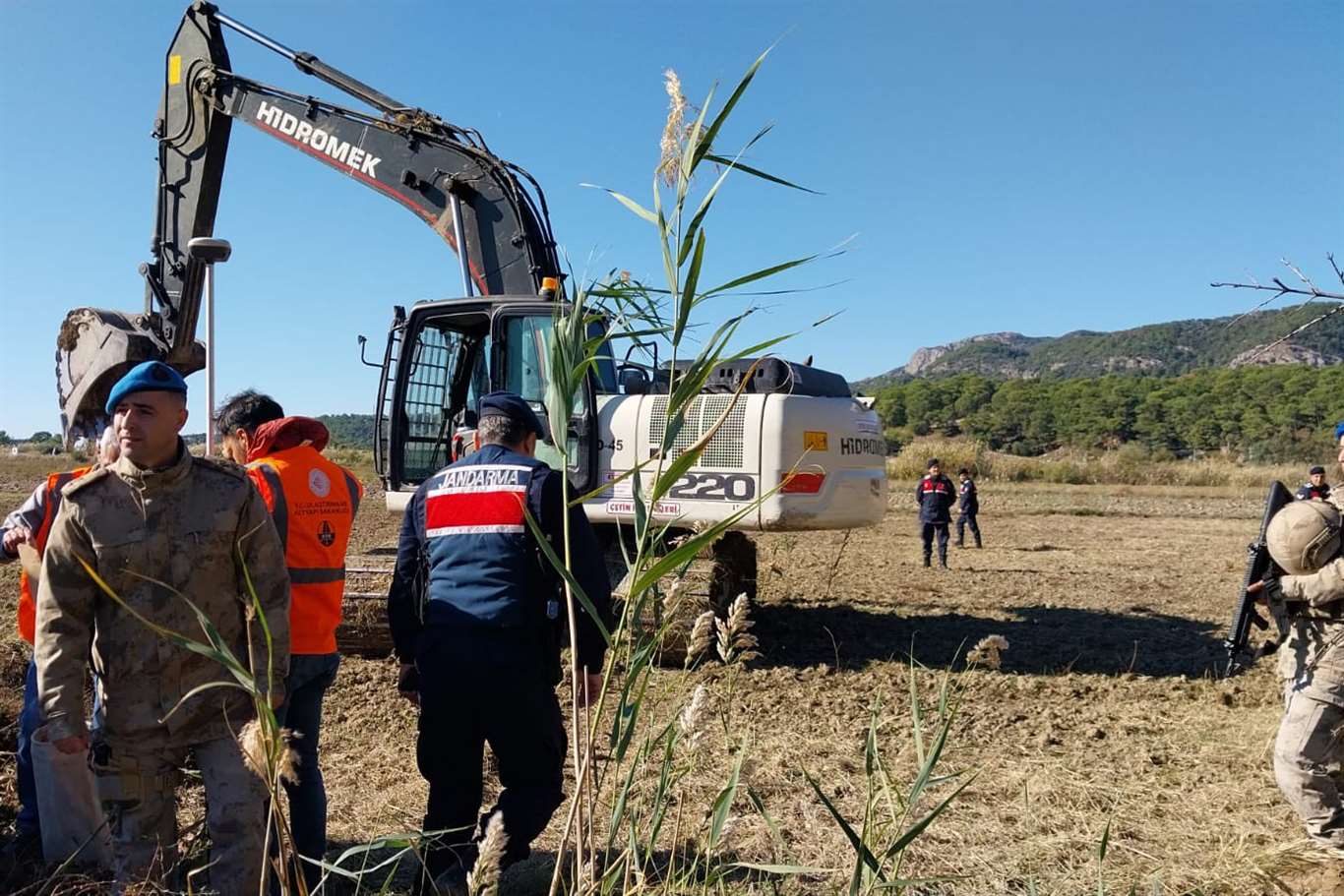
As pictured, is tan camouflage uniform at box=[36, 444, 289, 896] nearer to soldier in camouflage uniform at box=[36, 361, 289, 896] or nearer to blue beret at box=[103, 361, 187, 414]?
soldier in camouflage uniform at box=[36, 361, 289, 896]

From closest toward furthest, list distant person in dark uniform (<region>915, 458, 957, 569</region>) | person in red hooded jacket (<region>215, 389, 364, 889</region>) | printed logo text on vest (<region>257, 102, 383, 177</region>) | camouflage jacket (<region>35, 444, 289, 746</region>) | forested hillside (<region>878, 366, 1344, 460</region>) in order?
camouflage jacket (<region>35, 444, 289, 746</region>) < person in red hooded jacket (<region>215, 389, 364, 889</region>) < printed logo text on vest (<region>257, 102, 383, 177</region>) < distant person in dark uniform (<region>915, 458, 957, 569</region>) < forested hillside (<region>878, 366, 1344, 460</region>)

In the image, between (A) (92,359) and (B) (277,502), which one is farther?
(A) (92,359)

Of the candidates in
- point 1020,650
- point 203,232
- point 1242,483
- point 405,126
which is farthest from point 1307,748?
point 1242,483

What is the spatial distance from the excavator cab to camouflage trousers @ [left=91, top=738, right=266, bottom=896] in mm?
3877

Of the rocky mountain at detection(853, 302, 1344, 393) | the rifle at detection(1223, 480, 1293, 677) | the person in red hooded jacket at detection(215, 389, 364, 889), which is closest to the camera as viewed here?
the person in red hooded jacket at detection(215, 389, 364, 889)

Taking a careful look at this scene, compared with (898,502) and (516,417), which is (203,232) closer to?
(516,417)

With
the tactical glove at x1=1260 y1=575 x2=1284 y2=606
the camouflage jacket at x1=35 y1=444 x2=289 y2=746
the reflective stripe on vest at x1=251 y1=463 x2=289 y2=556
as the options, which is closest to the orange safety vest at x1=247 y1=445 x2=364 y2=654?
the reflective stripe on vest at x1=251 y1=463 x2=289 y2=556

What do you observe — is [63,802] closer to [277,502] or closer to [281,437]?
[277,502]

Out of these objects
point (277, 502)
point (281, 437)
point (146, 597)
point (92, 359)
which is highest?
point (92, 359)

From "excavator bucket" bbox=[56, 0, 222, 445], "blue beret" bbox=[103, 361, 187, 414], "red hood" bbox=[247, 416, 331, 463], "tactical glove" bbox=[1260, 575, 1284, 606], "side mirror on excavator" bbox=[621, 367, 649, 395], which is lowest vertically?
"tactical glove" bbox=[1260, 575, 1284, 606]

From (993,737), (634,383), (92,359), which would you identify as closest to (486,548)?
(993,737)

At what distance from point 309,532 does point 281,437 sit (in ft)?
1.23

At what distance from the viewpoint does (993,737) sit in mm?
5352

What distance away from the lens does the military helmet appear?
3.62m
